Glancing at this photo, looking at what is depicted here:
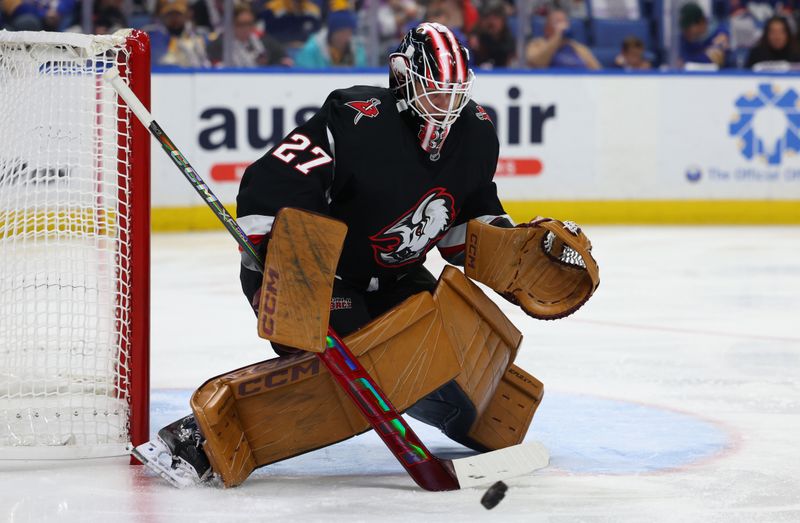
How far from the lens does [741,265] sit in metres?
5.93

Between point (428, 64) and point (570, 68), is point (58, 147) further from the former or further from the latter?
point (570, 68)

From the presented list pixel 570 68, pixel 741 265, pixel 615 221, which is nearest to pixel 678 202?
pixel 615 221

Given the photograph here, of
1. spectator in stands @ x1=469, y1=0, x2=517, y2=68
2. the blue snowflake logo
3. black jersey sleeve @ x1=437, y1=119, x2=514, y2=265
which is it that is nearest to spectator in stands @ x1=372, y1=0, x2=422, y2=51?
spectator in stands @ x1=469, y1=0, x2=517, y2=68

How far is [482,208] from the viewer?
8.83ft

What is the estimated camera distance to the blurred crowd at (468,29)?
6.98m

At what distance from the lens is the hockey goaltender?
232 cm

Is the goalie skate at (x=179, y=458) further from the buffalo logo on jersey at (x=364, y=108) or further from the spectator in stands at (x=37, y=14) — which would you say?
the spectator in stands at (x=37, y=14)

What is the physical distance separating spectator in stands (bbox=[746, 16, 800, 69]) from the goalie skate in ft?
19.7

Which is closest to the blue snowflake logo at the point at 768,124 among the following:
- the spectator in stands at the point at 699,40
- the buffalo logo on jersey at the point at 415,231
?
the spectator in stands at the point at 699,40

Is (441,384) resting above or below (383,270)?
below

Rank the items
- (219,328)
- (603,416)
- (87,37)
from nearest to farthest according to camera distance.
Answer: (87,37) < (603,416) < (219,328)

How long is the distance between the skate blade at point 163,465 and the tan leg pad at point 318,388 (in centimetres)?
7

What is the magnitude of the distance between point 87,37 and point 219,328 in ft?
5.97

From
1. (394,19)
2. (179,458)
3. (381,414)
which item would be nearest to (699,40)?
(394,19)
